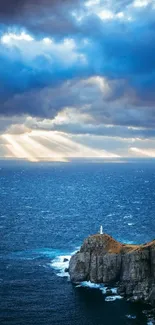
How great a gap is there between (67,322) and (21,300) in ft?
54.4

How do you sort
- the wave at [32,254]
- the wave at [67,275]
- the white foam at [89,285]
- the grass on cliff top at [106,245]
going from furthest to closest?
the wave at [32,254]
the grass on cliff top at [106,245]
the white foam at [89,285]
the wave at [67,275]

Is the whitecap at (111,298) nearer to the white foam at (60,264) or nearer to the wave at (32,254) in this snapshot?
the white foam at (60,264)

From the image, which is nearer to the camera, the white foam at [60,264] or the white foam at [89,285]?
the white foam at [89,285]

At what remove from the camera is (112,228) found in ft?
609

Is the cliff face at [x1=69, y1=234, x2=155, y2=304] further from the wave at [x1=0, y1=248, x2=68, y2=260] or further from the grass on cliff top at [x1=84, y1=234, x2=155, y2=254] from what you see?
the wave at [x1=0, y1=248, x2=68, y2=260]

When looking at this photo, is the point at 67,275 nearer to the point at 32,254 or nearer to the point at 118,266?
the point at 118,266

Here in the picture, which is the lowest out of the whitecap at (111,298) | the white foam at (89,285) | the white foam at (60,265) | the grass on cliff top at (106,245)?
the whitecap at (111,298)

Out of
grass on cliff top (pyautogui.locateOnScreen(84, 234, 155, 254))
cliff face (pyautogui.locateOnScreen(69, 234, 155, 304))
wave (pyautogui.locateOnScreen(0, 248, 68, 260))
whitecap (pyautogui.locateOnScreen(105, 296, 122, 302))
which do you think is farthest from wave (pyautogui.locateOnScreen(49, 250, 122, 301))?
grass on cliff top (pyautogui.locateOnScreen(84, 234, 155, 254))

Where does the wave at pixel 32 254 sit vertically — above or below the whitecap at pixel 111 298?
above

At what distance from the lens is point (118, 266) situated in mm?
115312

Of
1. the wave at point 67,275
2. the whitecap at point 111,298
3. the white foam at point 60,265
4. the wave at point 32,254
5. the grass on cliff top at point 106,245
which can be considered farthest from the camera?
the wave at point 32,254

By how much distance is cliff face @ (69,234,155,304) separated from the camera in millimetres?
107688

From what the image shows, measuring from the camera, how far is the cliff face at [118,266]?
107688 millimetres

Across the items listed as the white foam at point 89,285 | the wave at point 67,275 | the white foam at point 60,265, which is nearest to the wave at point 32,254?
the white foam at point 60,265
